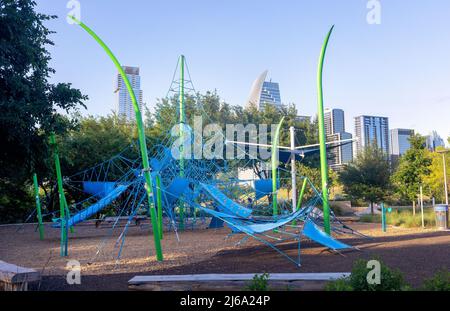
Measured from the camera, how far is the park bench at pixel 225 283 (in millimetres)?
5625

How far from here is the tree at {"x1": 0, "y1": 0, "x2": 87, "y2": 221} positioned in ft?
27.8

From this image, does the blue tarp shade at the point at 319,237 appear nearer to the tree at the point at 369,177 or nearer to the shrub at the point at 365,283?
the shrub at the point at 365,283

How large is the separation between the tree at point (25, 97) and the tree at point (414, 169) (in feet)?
60.2

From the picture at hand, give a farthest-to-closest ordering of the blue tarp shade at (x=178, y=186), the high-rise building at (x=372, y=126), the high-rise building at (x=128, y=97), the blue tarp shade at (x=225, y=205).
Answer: the high-rise building at (x=372, y=126) → the high-rise building at (x=128, y=97) → the blue tarp shade at (x=178, y=186) → the blue tarp shade at (x=225, y=205)

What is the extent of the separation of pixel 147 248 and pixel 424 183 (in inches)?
657

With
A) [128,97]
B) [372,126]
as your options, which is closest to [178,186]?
[128,97]

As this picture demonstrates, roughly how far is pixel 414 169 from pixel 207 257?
1619 cm

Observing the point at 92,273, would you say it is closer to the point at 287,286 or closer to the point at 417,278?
the point at 287,286

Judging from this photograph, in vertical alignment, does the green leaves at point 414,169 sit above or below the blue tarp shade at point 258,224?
above

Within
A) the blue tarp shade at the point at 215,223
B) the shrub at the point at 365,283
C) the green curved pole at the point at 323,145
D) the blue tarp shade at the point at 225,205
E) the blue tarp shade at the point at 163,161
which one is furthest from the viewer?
the blue tarp shade at the point at 215,223

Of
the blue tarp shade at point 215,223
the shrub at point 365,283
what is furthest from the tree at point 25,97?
the blue tarp shade at point 215,223

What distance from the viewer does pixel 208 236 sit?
51.0ft

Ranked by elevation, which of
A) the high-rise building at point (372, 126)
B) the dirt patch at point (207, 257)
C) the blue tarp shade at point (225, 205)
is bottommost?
the dirt patch at point (207, 257)

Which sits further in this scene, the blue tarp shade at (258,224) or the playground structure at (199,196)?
the playground structure at (199,196)
